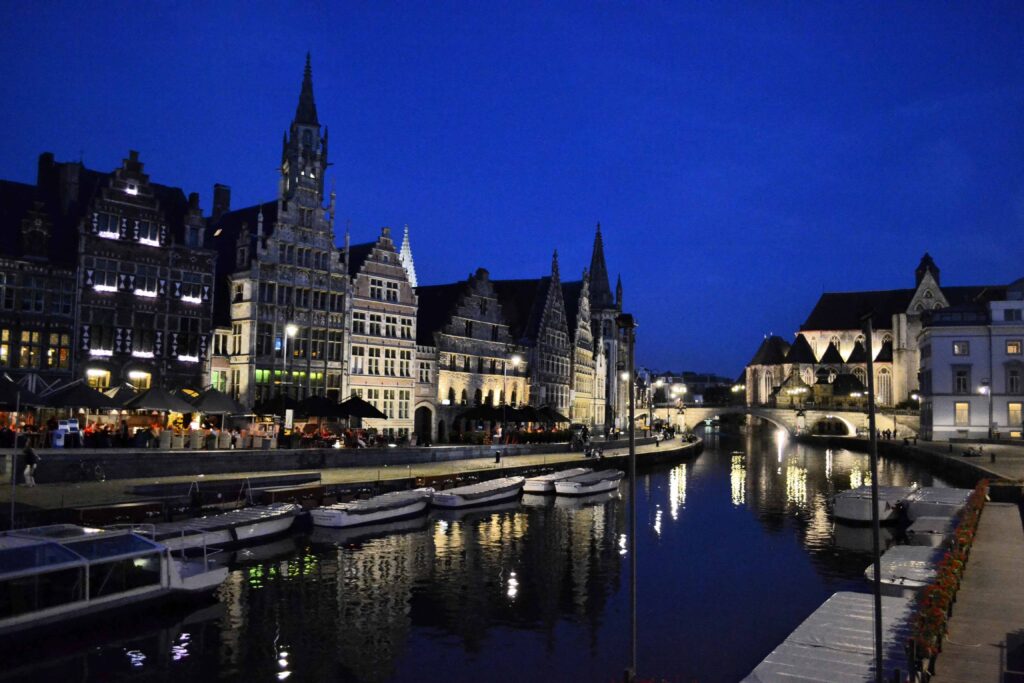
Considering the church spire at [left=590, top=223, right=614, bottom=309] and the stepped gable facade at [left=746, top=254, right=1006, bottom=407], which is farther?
the stepped gable facade at [left=746, top=254, right=1006, bottom=407]

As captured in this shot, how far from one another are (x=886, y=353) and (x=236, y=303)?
110 meters

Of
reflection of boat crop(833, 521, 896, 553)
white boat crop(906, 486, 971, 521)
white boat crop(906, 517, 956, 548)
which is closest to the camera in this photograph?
white boat crop(906, 517, 956, 548)

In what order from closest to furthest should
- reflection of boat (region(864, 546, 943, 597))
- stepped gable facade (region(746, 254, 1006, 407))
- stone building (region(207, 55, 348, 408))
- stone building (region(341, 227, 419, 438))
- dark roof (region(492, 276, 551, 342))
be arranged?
reflection of boat (region(864, 546, 943, 597))
stone building (region(207, 55, 348, 408))
stone building (region(341, 227, 419, 438))
dark roof (region(492, 276, 551, 342))
stepped gable facade (region(746, 254, 1006, 407))

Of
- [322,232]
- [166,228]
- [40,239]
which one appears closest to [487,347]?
[322,232]

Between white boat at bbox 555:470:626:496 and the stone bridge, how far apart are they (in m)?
66.3

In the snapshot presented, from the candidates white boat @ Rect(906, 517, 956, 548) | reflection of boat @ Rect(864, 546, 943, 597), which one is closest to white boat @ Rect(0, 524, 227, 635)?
reflection of boat @ Rect(864, 546, 943, 597)

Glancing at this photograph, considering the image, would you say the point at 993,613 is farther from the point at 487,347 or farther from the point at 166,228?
the point at 487,347

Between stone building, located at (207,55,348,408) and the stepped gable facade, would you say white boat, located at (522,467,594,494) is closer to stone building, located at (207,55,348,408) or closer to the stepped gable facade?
stone building, located at (207,55,348,408)

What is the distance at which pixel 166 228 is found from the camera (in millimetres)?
46938

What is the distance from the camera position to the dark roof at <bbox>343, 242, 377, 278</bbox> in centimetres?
5894

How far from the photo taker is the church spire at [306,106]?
5622cm

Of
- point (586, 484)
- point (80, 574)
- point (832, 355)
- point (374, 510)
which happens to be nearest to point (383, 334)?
point (586, 484)

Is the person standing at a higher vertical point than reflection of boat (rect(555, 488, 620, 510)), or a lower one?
higher

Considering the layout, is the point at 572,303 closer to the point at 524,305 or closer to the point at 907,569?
the point at 524,305
